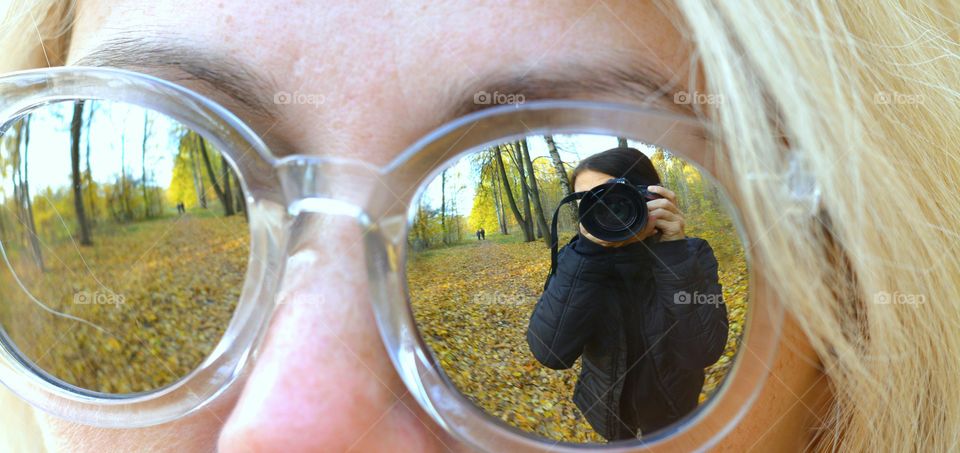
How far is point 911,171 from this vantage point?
34.0 inches

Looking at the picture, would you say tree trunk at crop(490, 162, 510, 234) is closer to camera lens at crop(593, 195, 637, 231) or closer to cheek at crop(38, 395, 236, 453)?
camera lens at crop(593, 195, 637, 231)

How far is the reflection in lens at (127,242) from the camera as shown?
0.90 meters

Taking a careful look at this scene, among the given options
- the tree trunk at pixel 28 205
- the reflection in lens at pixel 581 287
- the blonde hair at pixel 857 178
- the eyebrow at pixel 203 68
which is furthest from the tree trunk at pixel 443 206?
the tree trunk at pixel 28 205

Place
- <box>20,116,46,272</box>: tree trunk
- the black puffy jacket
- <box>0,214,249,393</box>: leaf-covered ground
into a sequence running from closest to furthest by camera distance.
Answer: the black puffy jacket
<box>0,214,249,393</box>: leaf-covered ground
<box>20,116,46,272</box>: tree trunk

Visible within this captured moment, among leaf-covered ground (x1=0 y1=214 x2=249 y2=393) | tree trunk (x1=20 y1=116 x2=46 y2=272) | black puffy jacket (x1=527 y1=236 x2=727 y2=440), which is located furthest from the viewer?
tree trunk (x1=20 y1=116 x2=46 y2=272)

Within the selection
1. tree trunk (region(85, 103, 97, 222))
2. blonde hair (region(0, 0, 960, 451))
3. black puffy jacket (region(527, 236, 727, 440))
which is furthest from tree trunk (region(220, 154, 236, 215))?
blonde hair (region(0, 0, 960, 451))

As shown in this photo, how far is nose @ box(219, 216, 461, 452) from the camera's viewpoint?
0.83 m

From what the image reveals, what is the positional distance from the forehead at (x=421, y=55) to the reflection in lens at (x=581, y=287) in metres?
0.08

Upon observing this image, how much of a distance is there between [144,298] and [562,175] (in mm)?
598

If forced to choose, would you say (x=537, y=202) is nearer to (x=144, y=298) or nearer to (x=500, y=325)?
(x=500, y=325)

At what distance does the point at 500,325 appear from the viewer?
2.67 feet

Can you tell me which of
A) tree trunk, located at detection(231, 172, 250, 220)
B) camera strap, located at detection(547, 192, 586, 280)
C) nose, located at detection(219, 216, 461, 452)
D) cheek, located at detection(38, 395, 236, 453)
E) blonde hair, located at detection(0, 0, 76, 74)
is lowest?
cheek, located at detection(38, 395, 236, 453)

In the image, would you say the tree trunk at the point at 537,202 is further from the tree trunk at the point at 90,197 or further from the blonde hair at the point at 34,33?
the blonde hair at the point at 34,33

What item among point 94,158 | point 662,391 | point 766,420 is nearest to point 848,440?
point 766,420
